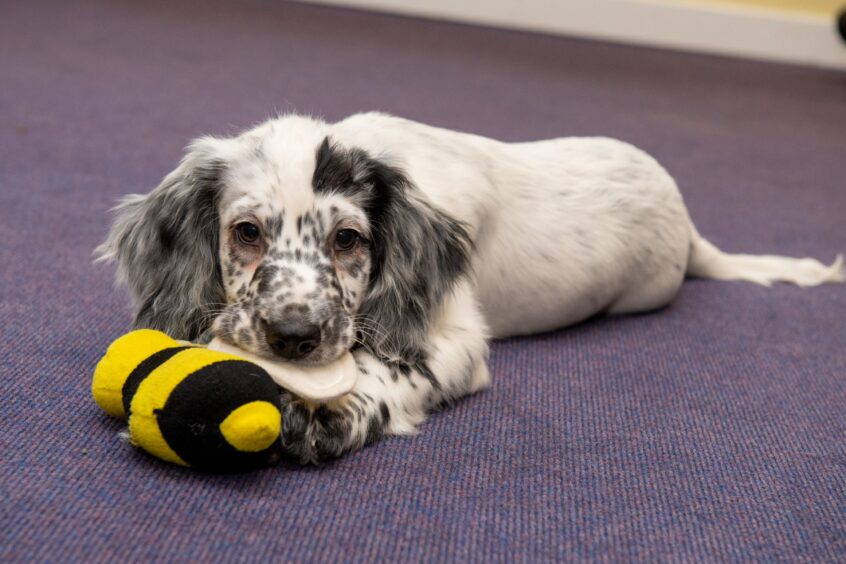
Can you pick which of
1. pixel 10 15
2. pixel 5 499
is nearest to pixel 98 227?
pixel 5 499

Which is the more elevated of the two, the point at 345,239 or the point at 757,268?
the point at 345,239

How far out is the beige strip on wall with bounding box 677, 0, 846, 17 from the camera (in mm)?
7438

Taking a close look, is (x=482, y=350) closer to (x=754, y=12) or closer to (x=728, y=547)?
(x=728, y=547)

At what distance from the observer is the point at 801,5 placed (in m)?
7.48

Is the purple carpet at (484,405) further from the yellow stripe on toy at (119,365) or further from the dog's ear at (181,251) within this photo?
the dog's ear at (181,251)

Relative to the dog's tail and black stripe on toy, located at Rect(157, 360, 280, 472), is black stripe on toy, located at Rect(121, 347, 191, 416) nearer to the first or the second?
black stripe on toy, located at Rect(157, 360, 280, 472)

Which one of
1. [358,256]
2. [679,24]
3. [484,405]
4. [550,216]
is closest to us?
[358,256]

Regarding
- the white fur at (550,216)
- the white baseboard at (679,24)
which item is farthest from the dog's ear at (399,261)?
the white baseboard at (679,24)

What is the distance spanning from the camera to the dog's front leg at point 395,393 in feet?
6.48

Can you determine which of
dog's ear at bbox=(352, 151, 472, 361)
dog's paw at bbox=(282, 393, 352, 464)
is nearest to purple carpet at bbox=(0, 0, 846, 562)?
dog's paw at bbox=(282, 393, 352, 464)

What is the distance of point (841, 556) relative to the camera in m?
1.85

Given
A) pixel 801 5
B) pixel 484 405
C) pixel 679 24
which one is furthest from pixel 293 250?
pixel 801 5

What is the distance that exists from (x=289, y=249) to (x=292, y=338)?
205 mm

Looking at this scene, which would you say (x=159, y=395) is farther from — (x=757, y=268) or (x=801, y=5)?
(x=801, y=5)
